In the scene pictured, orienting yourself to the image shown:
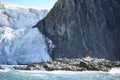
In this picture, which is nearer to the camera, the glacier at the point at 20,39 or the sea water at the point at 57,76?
the sea water at the point at 57,76

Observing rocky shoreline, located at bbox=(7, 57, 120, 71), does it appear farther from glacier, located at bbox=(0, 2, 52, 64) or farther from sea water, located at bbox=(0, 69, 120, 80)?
glacier, located at bbox=(0, 2, 52, 64)

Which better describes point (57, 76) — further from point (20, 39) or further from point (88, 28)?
point (20, 39)

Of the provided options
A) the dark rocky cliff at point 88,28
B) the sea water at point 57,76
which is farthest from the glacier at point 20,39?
the sea water at point 57,76

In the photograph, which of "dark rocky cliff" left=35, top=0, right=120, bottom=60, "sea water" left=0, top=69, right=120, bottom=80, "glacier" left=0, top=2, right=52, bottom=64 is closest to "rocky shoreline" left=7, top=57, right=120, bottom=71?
"sea water" left=0, top=69, right=120, bottom=80

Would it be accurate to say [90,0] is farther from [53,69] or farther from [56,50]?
[53,69]

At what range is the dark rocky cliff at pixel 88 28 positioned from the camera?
7806 centimetres

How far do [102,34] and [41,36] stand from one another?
22660 millimetres

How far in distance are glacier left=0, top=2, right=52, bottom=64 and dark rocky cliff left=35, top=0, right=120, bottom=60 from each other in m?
6.16

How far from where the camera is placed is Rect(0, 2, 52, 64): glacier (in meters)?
91.9

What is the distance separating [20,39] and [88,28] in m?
24.9

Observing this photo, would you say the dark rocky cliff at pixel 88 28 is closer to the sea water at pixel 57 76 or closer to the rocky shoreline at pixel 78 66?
the rocky shoreline at pixel 78 66

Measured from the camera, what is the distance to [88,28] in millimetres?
81125

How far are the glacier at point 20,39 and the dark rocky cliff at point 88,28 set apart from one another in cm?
616

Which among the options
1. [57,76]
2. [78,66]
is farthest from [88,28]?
[57,76]
